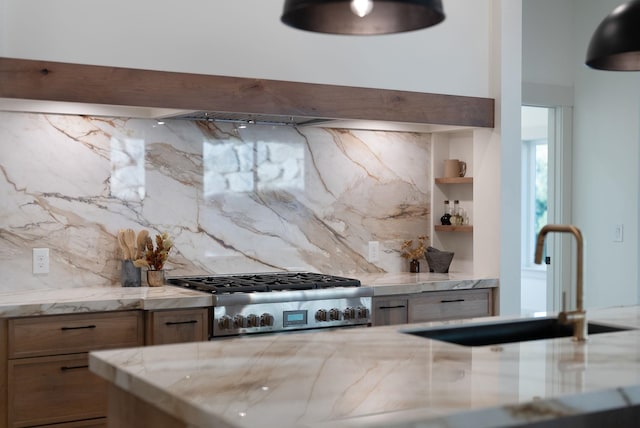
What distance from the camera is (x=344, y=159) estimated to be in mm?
5152

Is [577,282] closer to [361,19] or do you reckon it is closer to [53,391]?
[361,19]

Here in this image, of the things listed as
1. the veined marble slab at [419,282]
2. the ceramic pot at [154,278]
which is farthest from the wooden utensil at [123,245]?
the veined marble slab at [419,282]

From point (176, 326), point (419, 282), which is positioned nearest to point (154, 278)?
point (176, 326)

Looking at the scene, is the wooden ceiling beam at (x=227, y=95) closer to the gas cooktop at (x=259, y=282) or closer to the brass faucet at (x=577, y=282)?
the gas cooktop at (x=259, y=282)

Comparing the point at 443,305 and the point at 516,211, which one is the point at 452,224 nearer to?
the point at 516,211

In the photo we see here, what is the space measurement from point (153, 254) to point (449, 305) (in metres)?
1.74

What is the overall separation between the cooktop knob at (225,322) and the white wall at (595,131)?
3259mm

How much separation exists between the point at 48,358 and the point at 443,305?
7.33 ft

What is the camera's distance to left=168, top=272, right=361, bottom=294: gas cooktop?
4125mm

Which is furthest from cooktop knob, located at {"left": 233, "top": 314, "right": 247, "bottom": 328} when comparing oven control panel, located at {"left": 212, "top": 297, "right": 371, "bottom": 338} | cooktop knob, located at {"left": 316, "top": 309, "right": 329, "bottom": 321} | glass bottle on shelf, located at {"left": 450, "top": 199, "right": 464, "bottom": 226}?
glass bottle on shelf, located at {"left": 450, "top": 199, "right": 464, "bottom": 226}

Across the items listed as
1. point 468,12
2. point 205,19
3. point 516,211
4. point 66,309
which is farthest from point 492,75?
point 66,309

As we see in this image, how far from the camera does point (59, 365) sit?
3.71 metres

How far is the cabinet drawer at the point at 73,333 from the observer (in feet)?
11.9

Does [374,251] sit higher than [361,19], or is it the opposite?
[361,19]
